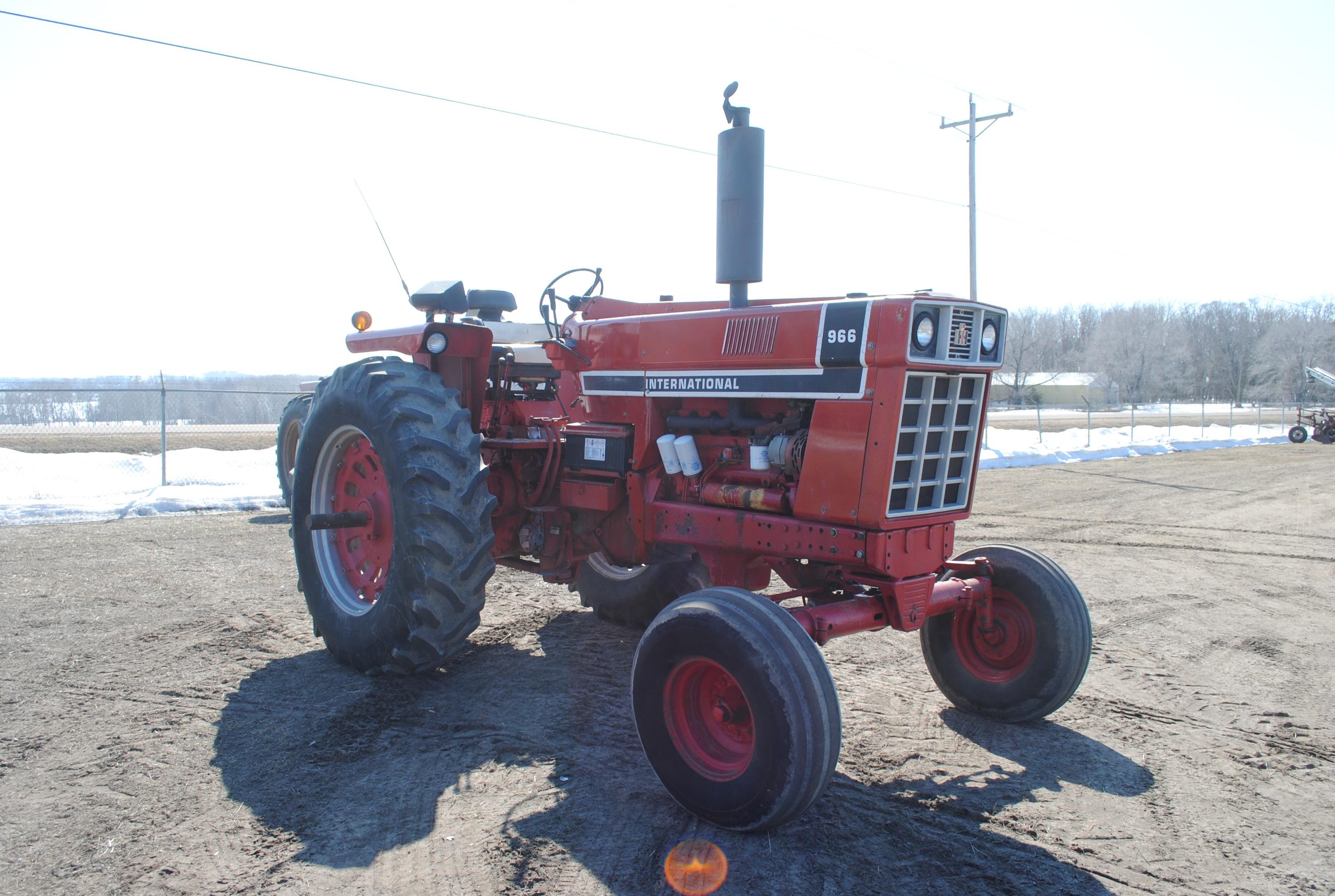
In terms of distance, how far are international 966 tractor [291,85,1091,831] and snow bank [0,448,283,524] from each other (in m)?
6.27

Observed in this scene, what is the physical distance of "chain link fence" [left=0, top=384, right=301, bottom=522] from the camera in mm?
10141

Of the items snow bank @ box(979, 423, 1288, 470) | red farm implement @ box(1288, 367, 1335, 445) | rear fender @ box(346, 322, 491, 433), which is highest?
rear fender @ box(346, 322, 491, 433)

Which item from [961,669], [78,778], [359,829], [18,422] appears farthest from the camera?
[18,422]

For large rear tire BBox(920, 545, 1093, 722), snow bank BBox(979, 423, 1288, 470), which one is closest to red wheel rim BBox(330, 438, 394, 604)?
large rear tire BBox(920, 545, 1093, 722)

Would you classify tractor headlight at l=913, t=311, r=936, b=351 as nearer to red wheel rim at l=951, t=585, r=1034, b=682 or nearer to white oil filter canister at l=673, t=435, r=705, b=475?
white oil filter canister at l=673, t=435, r=705, b=475

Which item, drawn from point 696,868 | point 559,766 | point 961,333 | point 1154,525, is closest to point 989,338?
point 961,333

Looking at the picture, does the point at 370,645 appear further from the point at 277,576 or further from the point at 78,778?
the point at 277,576

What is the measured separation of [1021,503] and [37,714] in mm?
11216

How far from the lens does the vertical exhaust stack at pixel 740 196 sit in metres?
3.89

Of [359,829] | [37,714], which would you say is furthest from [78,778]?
[359,829]

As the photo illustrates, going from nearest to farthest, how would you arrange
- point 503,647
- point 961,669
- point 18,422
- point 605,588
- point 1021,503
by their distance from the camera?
point 961,669
point 503,647
point 605,588
point 1021,503
point 18,422

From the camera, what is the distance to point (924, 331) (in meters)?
3.41

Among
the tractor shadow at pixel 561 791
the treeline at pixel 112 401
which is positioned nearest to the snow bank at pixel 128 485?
the treeline at pixel 112 401

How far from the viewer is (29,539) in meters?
8.19
